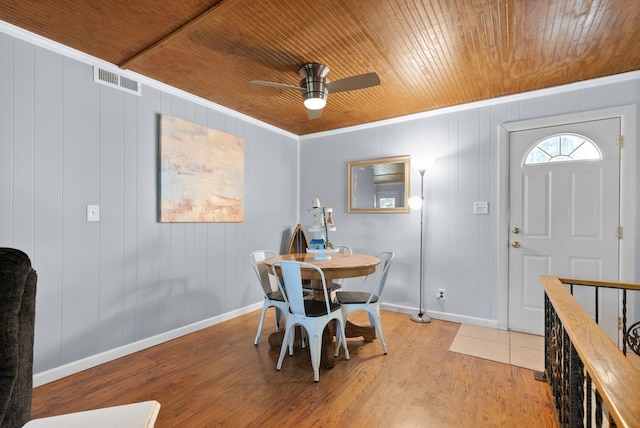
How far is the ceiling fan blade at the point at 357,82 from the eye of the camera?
2289mm

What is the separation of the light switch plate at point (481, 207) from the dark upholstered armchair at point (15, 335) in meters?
3.56

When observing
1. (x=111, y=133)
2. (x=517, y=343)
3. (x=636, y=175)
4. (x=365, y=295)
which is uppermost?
(x=111, y=133)

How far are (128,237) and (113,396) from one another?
1.21m

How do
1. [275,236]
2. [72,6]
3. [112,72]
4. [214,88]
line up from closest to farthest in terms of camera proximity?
1. [72,6]
2. [112,72]
3. [214,88]
4. [275,236]

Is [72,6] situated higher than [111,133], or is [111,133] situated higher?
[72,6]

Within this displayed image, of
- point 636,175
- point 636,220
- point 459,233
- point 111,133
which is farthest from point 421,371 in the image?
point 111,133

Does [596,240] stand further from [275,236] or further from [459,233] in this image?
[275,236]

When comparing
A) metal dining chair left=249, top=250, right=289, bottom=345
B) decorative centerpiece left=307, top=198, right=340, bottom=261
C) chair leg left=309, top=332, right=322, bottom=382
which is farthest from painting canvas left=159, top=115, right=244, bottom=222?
chair leg left=309, top=332, right=322, bottom=382

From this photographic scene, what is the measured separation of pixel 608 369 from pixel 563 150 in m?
2.85

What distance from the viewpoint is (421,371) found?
7.83 ft

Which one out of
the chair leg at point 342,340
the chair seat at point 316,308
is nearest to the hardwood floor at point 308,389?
the chair leg at point 342,340

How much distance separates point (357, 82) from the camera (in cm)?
238

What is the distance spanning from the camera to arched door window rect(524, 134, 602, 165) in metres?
2.93

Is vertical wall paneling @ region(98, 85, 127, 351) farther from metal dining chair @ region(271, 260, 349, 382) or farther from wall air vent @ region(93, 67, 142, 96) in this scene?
metal dining chair @ region(271, 260, 349, 382)
